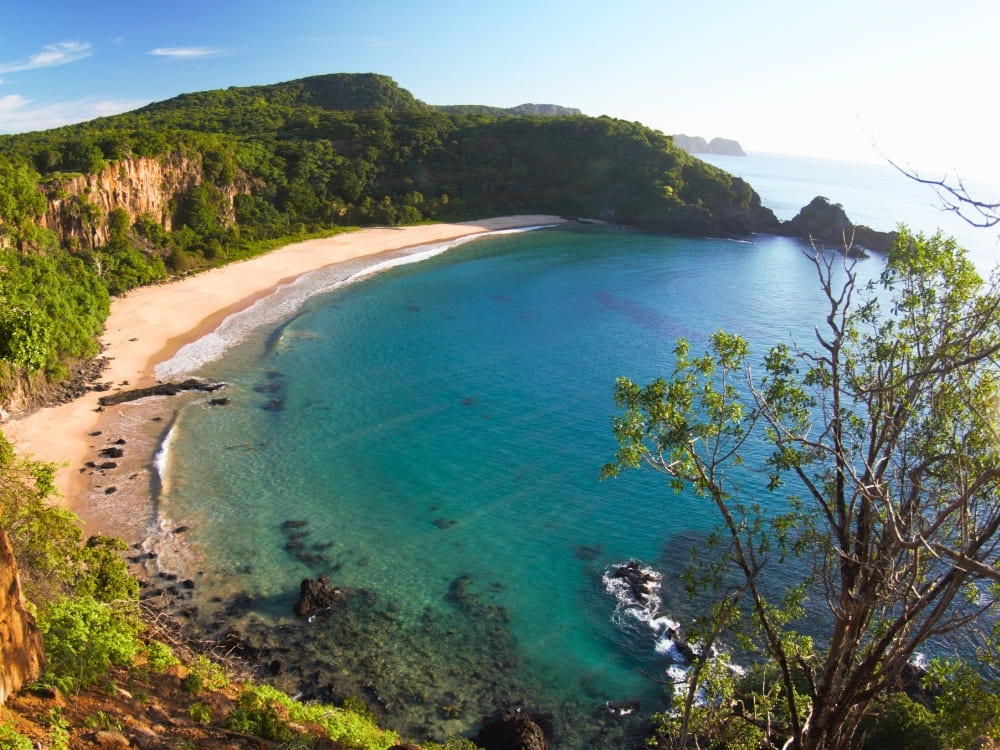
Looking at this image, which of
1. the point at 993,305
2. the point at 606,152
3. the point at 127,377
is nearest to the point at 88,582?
the point at 993,305

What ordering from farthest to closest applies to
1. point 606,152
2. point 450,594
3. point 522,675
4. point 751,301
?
1. point 606,152
2. point 751,301
3. point 450,594
4. point 522,675

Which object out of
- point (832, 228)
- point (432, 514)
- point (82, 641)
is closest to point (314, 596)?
point (432, 514)

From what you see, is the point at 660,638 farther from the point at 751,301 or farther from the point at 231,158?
the point at 231,158

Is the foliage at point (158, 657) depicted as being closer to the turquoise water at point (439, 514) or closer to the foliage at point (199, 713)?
the foliage at point (199, 713)

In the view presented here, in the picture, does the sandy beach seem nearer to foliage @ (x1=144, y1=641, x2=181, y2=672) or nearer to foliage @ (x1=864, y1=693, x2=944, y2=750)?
foliage @ (x1=144, y1=641, x2=181, y2=672)

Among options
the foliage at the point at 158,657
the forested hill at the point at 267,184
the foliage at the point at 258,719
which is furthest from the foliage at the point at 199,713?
the forested hill at the point at 267,184

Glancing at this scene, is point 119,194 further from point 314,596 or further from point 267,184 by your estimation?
point 314,596
